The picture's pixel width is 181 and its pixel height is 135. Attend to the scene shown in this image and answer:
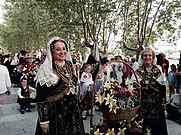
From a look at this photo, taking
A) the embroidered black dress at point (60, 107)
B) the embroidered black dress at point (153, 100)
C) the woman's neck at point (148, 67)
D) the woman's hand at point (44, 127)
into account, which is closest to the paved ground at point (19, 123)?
the embroidered black dress at point (153, 100)

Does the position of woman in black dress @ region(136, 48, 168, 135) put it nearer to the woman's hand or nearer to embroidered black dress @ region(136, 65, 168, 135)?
embroidered black dress @ region(136, 65, 168, 135)

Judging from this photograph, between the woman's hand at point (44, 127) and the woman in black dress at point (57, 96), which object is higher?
the woman in black dress at point (57, 96)

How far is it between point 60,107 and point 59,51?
608 mm

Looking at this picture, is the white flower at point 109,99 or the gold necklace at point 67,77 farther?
the gold necklace at point 67,77

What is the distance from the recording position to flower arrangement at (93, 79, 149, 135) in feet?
8.91

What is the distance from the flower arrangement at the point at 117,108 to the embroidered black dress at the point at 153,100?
2.79ft

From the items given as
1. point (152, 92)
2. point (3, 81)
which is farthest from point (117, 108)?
point (3, 81)

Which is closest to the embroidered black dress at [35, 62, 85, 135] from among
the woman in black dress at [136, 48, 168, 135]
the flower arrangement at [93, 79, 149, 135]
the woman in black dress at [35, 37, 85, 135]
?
the woman in black dress at [35, 37, 85, 135]

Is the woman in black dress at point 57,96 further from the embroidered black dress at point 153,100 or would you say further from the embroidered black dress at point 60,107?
the embroidered black dress at point 153,100

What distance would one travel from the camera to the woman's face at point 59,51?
3035mm

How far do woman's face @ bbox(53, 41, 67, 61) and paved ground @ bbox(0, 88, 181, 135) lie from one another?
2.72 meters

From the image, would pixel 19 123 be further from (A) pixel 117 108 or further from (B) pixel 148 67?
(A) pixel 117 108

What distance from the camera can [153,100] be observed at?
3.94 metres

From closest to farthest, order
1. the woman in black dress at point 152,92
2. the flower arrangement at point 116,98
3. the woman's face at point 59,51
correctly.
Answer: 1. the flower arrangement at point 116,98
2. the woman's face at point 59,51
3. the woman in black dress at point 152,92
